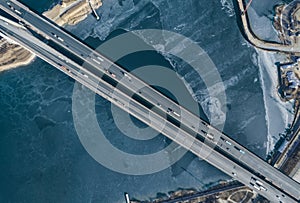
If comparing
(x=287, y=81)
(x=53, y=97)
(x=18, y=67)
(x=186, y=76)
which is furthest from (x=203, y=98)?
(x=18, y=67)

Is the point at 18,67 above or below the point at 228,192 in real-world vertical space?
above

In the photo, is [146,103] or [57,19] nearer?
[146,103]

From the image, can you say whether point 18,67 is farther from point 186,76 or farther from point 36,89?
point 186,76

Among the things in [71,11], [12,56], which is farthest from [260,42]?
[12,56]

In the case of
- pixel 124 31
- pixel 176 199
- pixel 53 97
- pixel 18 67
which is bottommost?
pixel 176 199

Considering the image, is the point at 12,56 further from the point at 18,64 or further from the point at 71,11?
the point at 71,11

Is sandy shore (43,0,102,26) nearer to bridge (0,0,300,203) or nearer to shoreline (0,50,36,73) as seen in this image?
bridge (0,0,300,203)
